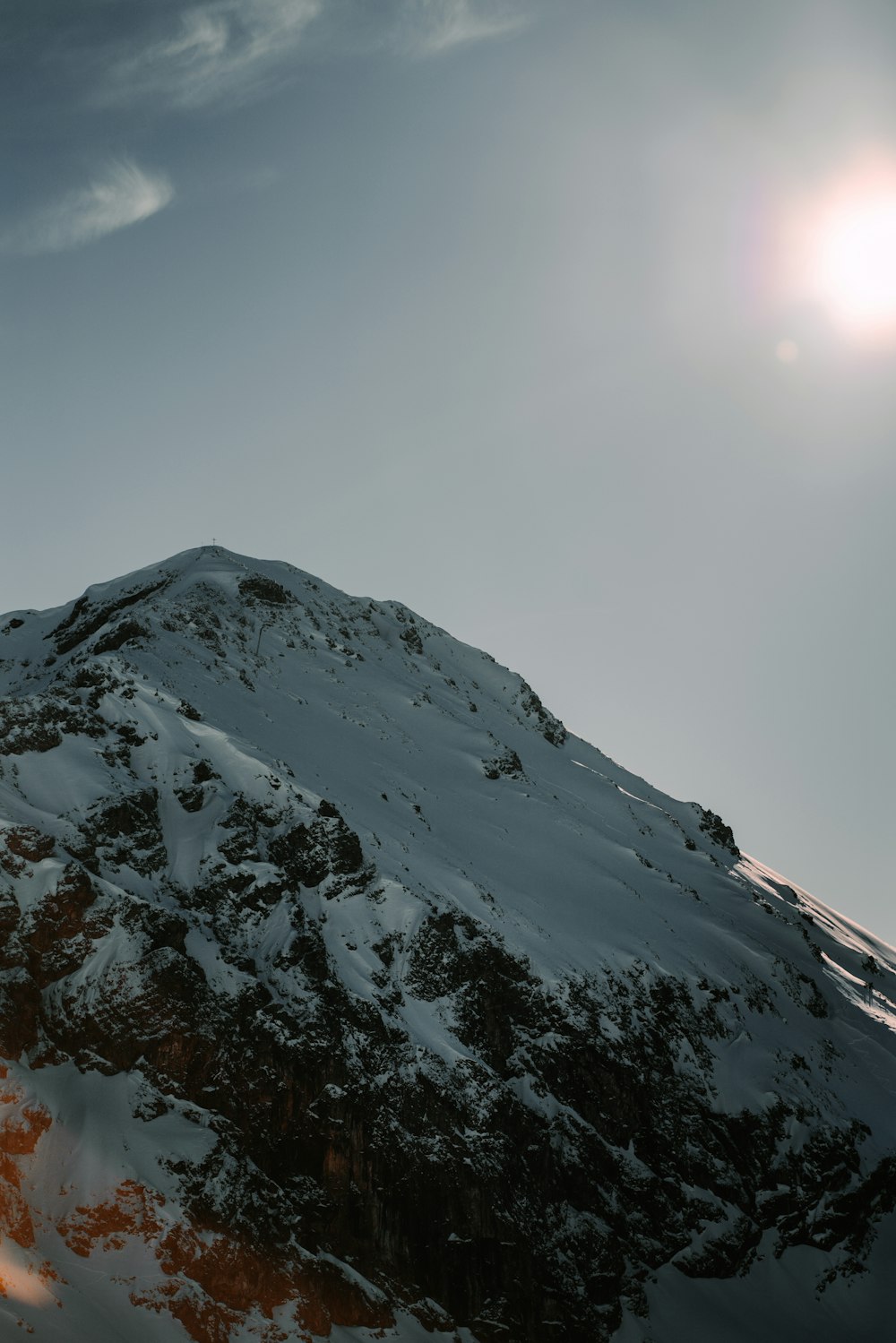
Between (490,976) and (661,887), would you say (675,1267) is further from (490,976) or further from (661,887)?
(661,887)

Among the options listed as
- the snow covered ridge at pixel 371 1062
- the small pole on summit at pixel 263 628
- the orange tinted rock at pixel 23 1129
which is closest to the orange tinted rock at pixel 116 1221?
the snow covered ridge at pixel 371 1062

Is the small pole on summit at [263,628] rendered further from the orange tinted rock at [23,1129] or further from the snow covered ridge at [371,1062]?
the orange tinted rock at [23,1129]

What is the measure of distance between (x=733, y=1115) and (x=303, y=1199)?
71.6 ft

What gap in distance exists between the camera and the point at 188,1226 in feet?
119

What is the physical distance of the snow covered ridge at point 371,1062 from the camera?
3703 centimetres

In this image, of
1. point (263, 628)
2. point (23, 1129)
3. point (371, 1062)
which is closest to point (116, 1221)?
point (23, 1129)

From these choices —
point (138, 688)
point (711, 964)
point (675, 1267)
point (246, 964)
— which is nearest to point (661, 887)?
point (711, 964)

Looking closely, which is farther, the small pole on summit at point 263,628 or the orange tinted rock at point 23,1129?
the small pole on summit at point 263,628

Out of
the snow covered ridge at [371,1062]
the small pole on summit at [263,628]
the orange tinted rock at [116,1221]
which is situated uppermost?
the small pole on summit at [263,628]

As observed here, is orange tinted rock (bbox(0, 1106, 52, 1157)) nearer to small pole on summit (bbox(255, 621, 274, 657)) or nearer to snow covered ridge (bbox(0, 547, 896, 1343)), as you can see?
snow covered ridge (bbox(0, 547, 896, 1343))

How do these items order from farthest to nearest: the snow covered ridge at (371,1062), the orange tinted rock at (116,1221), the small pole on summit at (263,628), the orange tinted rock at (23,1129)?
1. the small pole on summit at (263,628)
2. the snow covered ridge at (371,1062)
3. the orange tinted rock at (23,1129)
4. the orange tinted rock at (116,1221)

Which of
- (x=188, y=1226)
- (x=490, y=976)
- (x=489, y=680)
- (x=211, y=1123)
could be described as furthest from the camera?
(x=489, y=680)

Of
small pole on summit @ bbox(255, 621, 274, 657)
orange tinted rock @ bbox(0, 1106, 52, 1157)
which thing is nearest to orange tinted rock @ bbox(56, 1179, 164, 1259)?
orange tinted rock @ bbox(0, 1106, 52, 1157)

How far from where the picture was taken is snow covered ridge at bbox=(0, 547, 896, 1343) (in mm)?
37031
